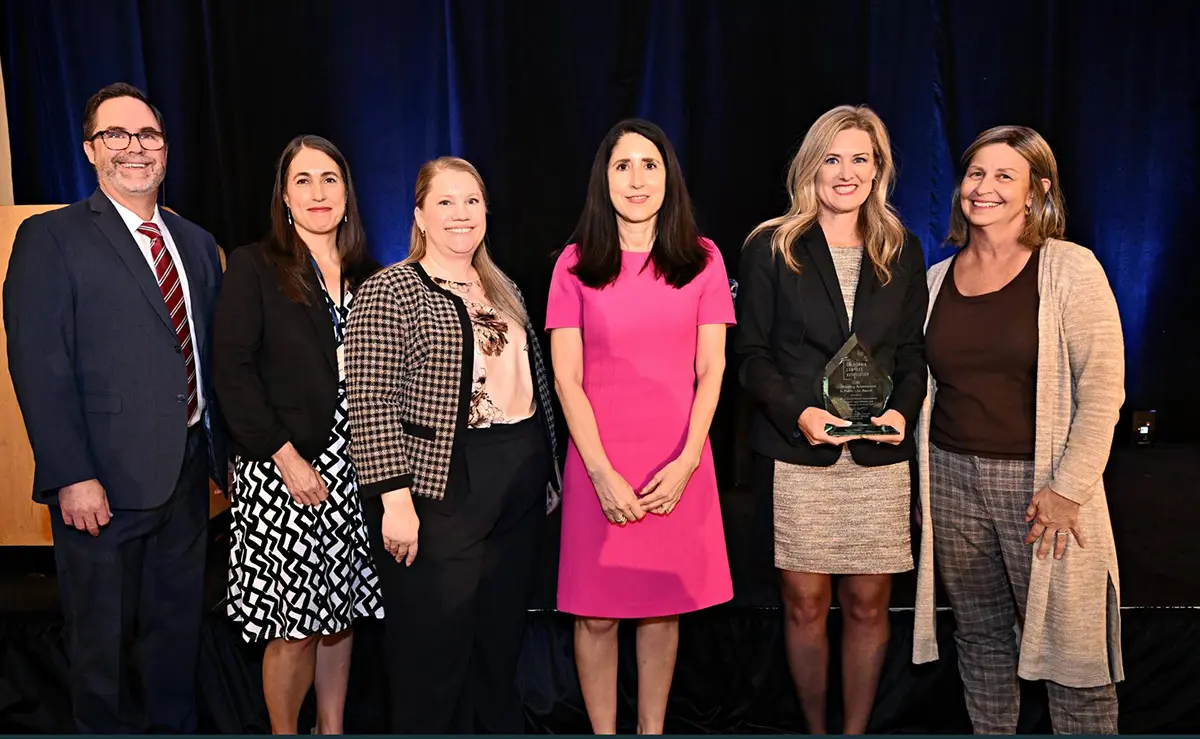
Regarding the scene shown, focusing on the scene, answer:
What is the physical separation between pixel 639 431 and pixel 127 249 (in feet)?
4.54

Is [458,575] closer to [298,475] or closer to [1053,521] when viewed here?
[298,475]

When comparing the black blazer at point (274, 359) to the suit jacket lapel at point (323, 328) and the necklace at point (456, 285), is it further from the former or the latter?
the necklace at point (456, 285)

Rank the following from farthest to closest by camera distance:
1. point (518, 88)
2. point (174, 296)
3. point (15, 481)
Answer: point (518, 88)
point (15, 481)
point (174, 296)

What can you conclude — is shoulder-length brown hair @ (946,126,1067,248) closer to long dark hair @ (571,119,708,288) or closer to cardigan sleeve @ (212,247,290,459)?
long dark hair @ (571,119,708,288)

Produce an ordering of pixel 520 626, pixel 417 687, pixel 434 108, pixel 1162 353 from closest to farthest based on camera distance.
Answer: pixel 417 687
pixel 520 626
pixel 434 108
pixel 1162 353

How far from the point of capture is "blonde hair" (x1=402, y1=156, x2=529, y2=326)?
1.99m

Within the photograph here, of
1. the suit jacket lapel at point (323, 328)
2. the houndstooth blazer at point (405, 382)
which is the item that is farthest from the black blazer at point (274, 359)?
the houndstooth blazer at point (405, 382)

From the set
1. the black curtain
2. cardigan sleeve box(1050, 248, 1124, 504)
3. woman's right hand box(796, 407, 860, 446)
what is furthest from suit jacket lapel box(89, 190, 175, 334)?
cardigan sleeve box(1050, 248, 1124, 504)

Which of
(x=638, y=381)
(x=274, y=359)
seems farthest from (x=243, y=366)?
(x=638, y=381)

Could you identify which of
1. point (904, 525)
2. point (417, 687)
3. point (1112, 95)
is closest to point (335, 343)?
point (417, 687)

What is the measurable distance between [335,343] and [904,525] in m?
1.56

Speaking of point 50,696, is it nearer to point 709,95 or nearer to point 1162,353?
point 709,95

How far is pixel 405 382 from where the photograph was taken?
75.6 inches

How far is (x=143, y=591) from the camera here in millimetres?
2180
